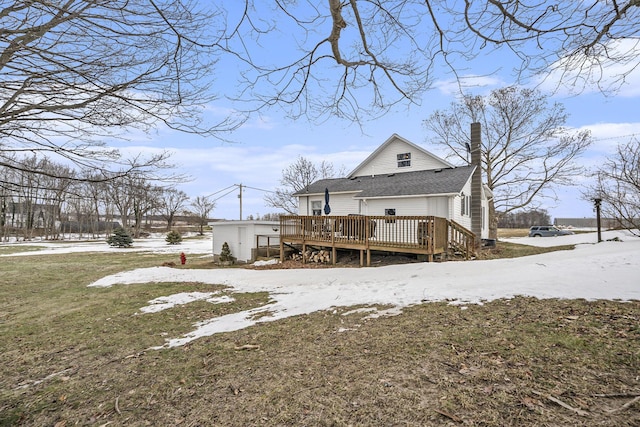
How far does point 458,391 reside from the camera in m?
2.53

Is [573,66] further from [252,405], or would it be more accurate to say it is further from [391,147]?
[391,147]

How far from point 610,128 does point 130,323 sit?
19.0m

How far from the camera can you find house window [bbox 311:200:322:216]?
17.8m

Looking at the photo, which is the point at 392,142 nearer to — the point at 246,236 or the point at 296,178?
the point at 246,236

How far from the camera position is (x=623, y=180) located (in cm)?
1048

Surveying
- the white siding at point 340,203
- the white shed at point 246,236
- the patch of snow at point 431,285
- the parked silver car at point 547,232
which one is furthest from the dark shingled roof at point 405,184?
the parked silver car at point 547,232

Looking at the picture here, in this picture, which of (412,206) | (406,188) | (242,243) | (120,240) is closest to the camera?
(412,206)

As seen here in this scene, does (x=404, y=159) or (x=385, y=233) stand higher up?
(x=404, y=159)

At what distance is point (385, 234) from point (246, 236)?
7818 millimetres

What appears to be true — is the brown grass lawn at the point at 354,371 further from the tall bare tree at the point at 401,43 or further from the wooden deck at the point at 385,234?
the wooden deck at the point at 385,234

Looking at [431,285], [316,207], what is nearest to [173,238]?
[316,207]

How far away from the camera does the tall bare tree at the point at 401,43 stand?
338cm

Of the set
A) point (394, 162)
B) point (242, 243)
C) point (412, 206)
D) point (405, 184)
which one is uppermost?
point (394, 162)

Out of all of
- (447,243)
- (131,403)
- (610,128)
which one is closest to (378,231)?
(447,243)
